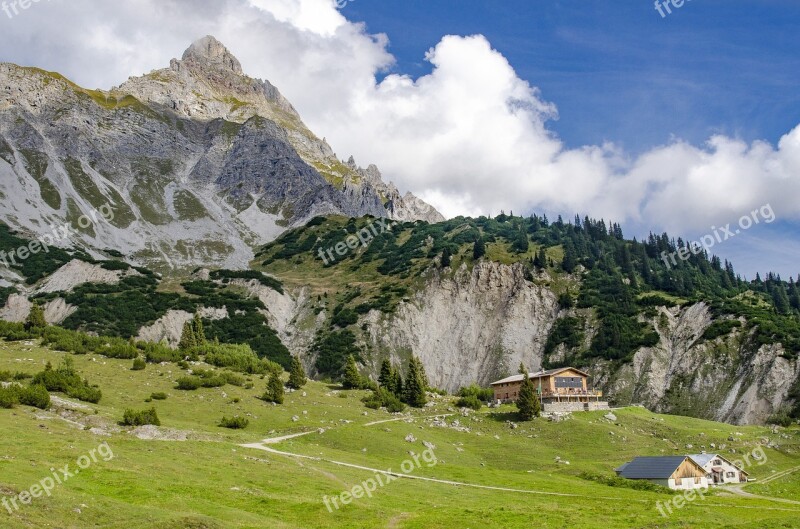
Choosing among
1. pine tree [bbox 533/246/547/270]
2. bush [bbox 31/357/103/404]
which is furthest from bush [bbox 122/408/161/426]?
Result: pine tree [bbox 533/246/547/270]

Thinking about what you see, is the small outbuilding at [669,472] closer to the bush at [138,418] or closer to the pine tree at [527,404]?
the pine tree at [527,404]

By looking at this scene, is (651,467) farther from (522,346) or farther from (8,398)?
(522,346)

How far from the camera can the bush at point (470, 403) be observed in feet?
331

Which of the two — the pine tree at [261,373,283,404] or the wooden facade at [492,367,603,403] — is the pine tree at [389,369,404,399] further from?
the pine tree at [261,373,283,404]

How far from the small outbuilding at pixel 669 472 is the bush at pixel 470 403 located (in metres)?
34.8

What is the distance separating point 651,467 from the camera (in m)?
65.2

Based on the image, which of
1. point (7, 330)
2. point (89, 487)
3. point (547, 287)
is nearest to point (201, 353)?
point (7, 330)

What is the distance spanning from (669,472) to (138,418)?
52463 mm

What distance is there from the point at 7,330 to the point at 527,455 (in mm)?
84347

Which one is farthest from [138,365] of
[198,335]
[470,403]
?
[470,403]

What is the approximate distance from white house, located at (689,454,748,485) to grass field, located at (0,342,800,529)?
2648mm

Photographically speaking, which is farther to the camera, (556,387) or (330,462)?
(556,387)


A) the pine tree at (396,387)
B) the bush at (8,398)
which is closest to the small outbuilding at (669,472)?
the pine tree at (396,387)

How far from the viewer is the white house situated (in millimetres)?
67500
